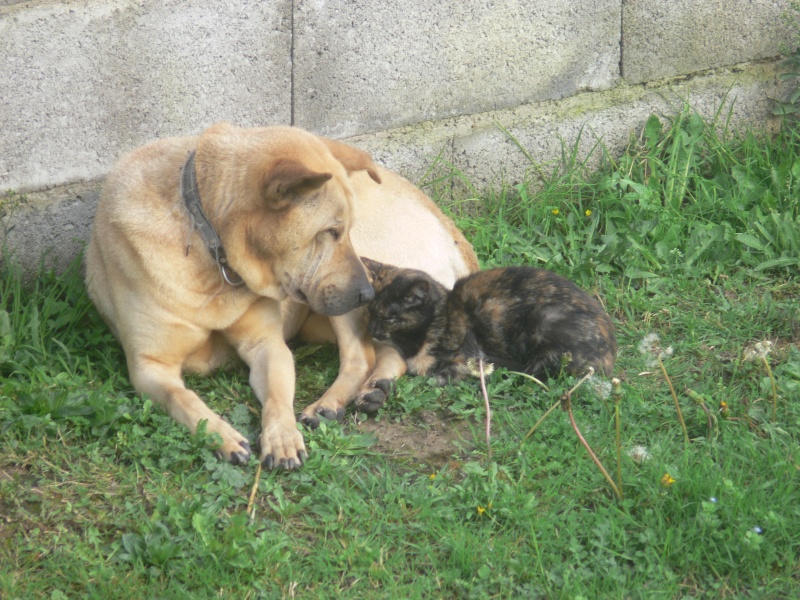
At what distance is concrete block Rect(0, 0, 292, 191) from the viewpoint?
4230 mm

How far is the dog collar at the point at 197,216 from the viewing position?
356 cm

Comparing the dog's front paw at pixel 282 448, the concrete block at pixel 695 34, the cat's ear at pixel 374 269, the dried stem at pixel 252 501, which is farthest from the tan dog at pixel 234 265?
the concrete block at pixel 695 34

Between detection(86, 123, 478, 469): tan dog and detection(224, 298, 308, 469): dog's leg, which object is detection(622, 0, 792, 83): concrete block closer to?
detection(86, 123, 478, 469): tan dog

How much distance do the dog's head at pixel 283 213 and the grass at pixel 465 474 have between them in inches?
23.4

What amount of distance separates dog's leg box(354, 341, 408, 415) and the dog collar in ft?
2.64

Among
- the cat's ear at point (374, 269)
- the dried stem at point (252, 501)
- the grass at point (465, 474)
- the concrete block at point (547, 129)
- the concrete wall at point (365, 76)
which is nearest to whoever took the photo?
the grass at point (465, 474)

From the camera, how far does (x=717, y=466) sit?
3.11 metres

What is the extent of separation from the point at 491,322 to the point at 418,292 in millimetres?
365

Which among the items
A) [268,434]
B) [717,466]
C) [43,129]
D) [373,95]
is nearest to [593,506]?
[717,466]

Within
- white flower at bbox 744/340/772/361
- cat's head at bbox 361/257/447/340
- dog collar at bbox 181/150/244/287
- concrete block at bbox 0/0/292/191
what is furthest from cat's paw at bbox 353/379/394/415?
concrete block at bbox 0/0/292/191

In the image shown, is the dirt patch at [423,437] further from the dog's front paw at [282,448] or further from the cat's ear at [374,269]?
the cat's ear at [374,269]

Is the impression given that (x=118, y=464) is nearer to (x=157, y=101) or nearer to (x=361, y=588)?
(x=361, y=588)

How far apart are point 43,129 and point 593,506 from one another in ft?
10.4

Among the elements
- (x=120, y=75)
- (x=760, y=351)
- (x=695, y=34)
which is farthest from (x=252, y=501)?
(x=695, y=34)
